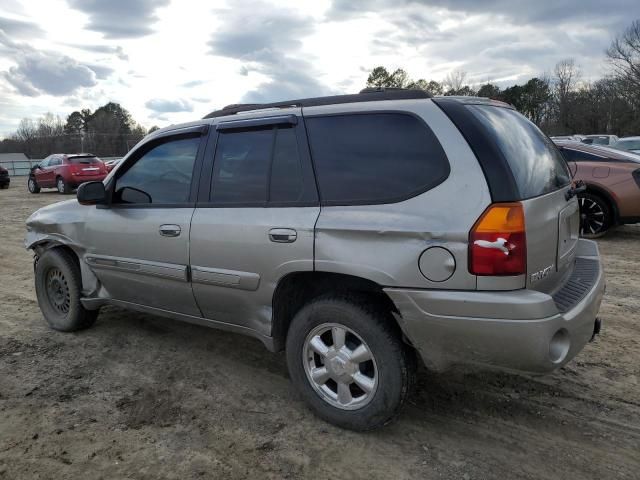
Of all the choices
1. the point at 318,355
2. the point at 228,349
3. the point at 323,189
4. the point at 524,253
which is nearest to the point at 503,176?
the point at 524,253

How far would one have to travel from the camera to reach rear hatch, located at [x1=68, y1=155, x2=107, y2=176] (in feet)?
63.6

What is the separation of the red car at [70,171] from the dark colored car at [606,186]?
16.6 meters

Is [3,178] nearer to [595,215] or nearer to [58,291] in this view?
[58,291]

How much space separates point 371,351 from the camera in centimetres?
273

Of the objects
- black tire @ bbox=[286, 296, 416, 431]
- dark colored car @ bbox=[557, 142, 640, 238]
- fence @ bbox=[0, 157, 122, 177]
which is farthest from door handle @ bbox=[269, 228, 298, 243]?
fence @ bbox=[0, 157, 122, 177]

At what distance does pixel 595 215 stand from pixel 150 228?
6937 mm

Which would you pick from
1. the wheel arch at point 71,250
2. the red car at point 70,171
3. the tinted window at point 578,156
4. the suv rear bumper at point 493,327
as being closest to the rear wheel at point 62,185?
the red car at point 70,171

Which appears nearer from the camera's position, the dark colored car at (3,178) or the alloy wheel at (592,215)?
the alloy wheel at (592,215)

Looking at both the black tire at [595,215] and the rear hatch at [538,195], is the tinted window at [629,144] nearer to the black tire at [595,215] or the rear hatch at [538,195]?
the black tire at [595,215]

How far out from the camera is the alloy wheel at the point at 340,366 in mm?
2803

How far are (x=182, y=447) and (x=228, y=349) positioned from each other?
136 cm

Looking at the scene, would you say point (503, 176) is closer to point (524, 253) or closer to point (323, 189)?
point (524, 253)

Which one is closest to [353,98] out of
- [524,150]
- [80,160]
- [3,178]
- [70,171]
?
[524,150]

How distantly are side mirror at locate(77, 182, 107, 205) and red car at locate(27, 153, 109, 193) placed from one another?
16448 mm
